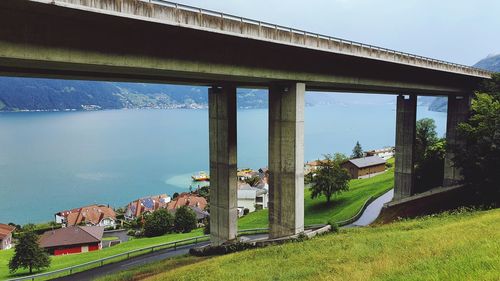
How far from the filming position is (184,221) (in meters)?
54.0

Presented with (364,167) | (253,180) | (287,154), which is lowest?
(253,180)

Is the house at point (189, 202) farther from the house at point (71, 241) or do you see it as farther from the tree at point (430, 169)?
the tree at point (430, 169)

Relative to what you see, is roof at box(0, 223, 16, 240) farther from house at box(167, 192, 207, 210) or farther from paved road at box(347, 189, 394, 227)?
paved road at box(347, 189, 394, 227)

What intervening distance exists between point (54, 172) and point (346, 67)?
110843 mm

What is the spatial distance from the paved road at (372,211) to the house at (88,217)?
5570 cm

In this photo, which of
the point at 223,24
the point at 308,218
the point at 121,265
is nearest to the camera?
the point at 223,24

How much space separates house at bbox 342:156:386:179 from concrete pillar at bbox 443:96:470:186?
132ft

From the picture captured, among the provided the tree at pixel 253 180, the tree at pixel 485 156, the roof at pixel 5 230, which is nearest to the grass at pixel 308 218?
the roof at pixel 5 230

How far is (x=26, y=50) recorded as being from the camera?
13.5 metres

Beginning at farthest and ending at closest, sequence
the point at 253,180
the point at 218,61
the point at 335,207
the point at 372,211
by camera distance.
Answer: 1. the point at 253,180
2. the point at 335,207
3. the point at 372,211
4. the point at 218,61

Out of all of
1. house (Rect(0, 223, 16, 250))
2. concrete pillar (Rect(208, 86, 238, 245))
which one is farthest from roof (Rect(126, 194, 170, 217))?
concrete pillar (Rect(208, 86, 238, 245))

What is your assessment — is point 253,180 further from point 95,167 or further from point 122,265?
point 122,265

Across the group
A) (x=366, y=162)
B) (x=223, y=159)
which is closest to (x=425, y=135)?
(x=366, y=162)

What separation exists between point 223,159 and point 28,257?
24.0 meters
